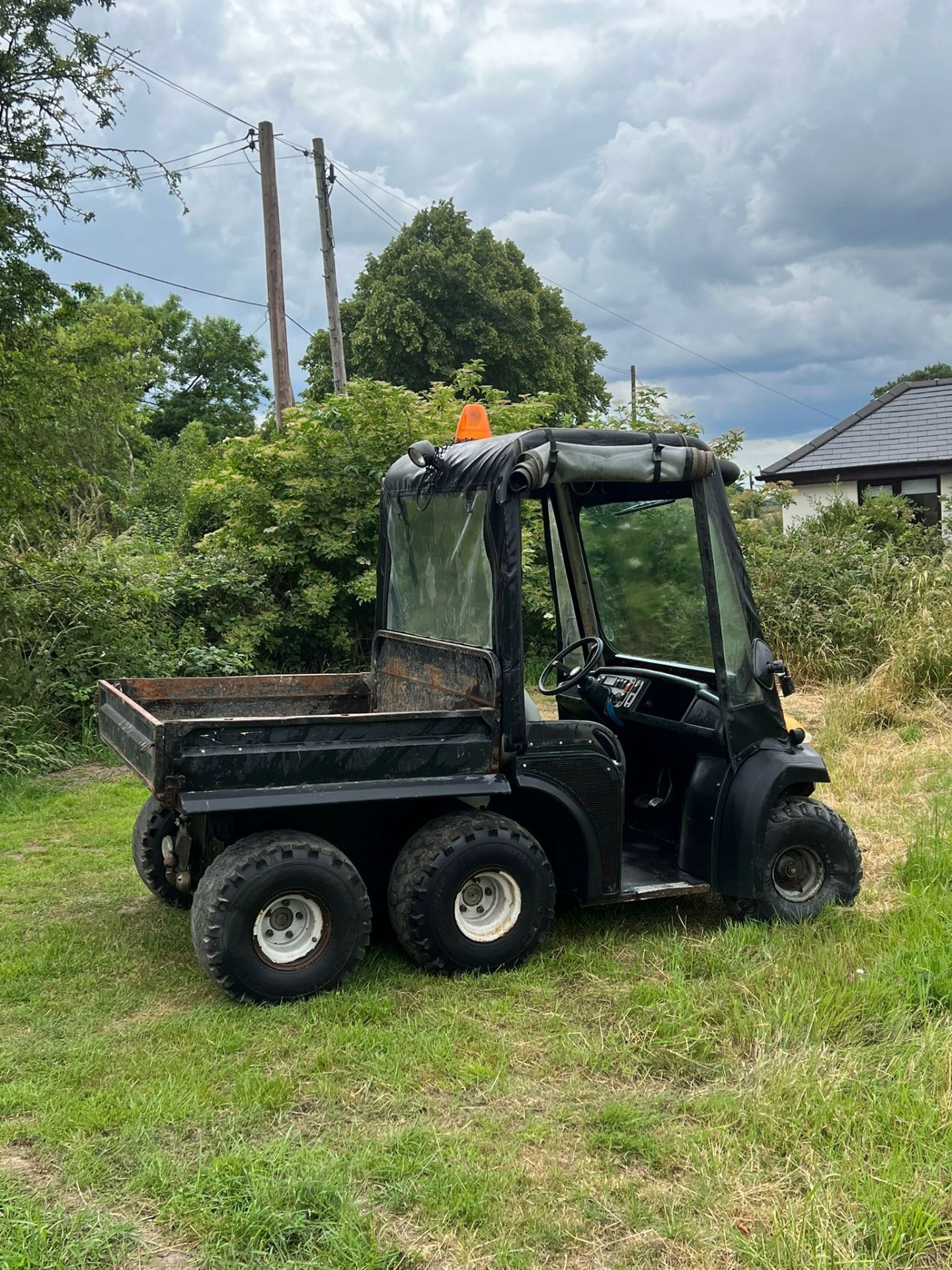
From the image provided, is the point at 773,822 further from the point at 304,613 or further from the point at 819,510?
the point at 819,510

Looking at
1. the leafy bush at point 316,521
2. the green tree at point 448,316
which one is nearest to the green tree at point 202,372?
the green tree at point 448,316

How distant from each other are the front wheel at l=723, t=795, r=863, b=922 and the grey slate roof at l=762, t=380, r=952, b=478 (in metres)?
15.8

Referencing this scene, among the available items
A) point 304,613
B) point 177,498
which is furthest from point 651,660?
point 177,498

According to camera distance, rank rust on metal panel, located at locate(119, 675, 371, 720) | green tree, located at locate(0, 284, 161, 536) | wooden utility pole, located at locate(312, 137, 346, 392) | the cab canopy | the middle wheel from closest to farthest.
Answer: the middle wheel < the cab canopy < rust on metal panel, located at locate(119, 675, 371, 720) < green tree, located at locate(0, 284, 161, 536) < wooden utility pole, located at locate(312, 137, 346, 392)

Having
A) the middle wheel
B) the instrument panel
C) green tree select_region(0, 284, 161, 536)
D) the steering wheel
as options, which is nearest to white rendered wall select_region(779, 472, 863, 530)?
green tree select_region(0, 284, 161, 536)

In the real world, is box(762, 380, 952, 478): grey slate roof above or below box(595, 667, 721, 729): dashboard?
above

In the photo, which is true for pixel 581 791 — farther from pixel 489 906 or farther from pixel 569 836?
pixel 489 906

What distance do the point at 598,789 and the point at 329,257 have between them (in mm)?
15235

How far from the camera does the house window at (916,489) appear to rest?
18.8 meters

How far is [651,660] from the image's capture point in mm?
5340

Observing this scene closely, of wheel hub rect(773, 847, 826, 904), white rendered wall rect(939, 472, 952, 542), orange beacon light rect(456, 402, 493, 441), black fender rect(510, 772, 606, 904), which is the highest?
white rendered wall rect(939, 472, 952, 542)

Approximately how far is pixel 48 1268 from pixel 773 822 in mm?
3111

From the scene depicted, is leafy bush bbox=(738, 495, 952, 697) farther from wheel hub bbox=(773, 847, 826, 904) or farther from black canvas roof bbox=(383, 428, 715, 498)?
black canvas roof bbox=(383, 428, 715, 498)

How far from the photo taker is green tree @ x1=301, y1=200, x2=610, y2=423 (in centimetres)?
2722
